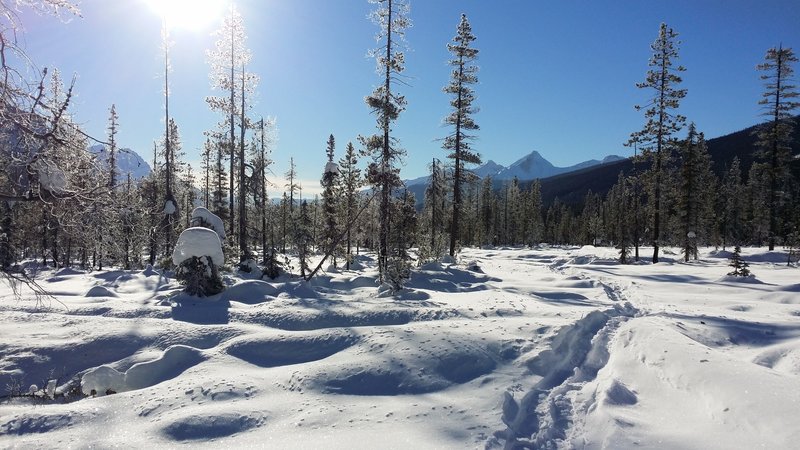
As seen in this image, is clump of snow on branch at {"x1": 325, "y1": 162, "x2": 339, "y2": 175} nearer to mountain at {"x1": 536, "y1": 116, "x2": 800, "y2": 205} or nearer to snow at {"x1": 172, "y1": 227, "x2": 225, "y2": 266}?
snow at {"x1": 172, "y1": 227, "x2": 225, "y2": 266}

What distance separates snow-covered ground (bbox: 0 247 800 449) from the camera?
Result: 13.5ft

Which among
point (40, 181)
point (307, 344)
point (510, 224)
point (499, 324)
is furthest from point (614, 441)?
point (510, 224)

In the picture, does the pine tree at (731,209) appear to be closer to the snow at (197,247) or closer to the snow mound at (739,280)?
the snow mound at (739,280)

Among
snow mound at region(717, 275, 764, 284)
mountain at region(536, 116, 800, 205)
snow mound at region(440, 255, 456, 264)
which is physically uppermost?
mountain at region(536, 116, 800, 205)

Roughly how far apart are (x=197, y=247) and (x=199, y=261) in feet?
1.41

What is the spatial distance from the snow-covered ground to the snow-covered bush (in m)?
0.90

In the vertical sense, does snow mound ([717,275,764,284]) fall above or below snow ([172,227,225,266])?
below

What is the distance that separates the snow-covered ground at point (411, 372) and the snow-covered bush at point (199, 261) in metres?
0.90

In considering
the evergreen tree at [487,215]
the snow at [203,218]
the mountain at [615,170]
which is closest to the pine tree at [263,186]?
the snow at [203,218]

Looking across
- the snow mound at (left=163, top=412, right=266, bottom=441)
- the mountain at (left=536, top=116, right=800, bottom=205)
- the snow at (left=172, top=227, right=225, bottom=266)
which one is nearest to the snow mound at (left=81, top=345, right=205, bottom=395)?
the snow mound at (left=163, top=412, right=266, bottom=441)

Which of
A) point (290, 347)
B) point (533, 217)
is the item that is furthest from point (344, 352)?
point (533, 217)

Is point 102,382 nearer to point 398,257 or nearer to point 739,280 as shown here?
point 398,257

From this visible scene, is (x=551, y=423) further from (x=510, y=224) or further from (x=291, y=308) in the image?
(x=510, y=224)

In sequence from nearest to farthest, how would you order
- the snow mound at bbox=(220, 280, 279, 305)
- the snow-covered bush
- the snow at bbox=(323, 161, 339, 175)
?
1. the snow mound at bbox=(220, 280, 279, 305)
2. the snow-covered bush
3. the snow at bbox=(323, 161, 339, 175)
